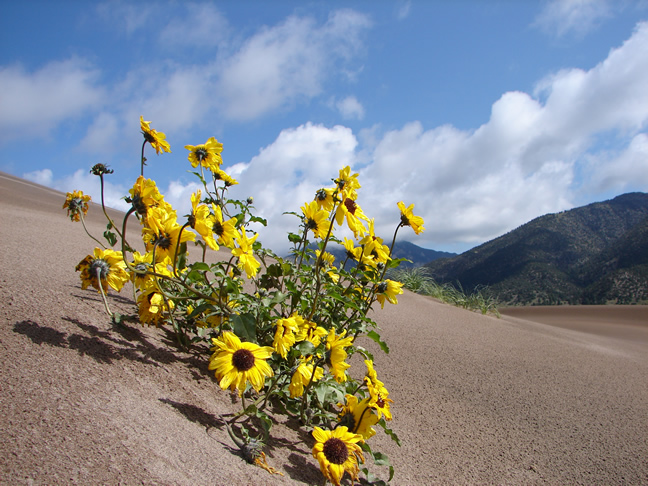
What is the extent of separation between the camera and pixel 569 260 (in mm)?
34531

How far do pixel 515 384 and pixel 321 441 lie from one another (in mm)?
2045

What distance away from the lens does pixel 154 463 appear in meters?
1.01

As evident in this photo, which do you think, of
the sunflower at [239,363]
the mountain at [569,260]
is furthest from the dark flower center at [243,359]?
the mountain at [569,260]

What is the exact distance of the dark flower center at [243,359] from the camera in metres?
1.33

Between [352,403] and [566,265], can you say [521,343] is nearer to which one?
[352,403]

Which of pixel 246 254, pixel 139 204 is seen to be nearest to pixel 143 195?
pixel 139 204

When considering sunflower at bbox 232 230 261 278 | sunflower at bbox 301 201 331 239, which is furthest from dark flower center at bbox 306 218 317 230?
sunflower at bbox 232 230 261 278

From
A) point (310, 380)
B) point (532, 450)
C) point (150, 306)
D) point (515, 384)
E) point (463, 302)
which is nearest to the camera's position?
point (310, 380)

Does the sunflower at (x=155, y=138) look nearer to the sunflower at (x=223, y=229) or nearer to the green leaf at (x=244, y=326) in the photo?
the sunflower at (x=223, y=229)

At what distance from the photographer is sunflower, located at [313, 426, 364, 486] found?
121 centimetres

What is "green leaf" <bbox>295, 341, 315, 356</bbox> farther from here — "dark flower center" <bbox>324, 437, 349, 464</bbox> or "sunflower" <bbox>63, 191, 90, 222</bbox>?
"sunflower" <bbox>63, 191, 90, 222</bbox>

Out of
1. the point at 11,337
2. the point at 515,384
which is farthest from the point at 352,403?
the point at 515,384

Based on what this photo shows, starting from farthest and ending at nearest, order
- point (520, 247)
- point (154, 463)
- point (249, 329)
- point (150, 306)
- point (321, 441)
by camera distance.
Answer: point (520, 247)
point (150, 306)
point (249, 329)
point (321, 441)
point (154, 463)

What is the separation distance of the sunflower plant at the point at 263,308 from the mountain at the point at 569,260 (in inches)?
828
